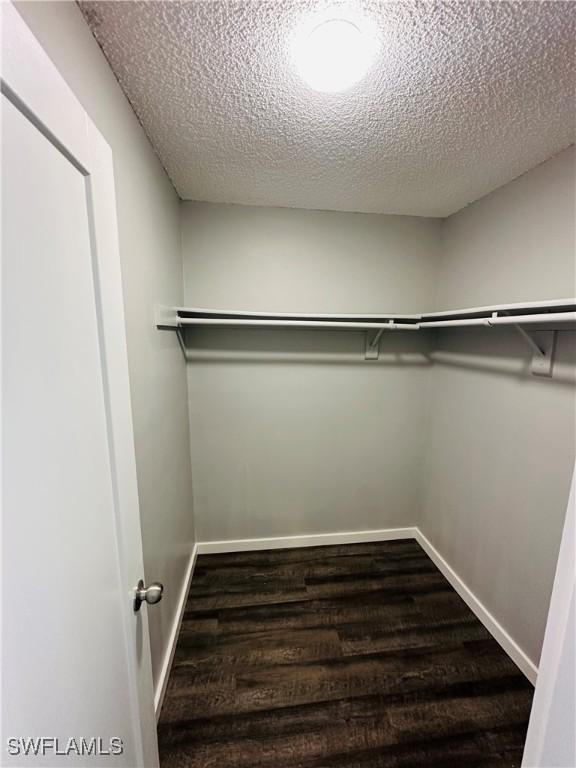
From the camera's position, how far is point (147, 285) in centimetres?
123

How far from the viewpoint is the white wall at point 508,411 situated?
132cm

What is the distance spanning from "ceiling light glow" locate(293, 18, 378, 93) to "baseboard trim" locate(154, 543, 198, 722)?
228 cm

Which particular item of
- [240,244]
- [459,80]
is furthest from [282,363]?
[459,80]

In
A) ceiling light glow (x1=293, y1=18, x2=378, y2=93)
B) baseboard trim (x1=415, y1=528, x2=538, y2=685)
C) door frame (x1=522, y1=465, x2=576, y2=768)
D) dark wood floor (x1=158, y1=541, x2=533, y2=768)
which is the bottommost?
dark wood floor (x1=158, y1=541, x2=533, y2=768)

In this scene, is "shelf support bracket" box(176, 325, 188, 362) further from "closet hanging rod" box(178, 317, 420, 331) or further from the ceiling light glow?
the ceiling light glow

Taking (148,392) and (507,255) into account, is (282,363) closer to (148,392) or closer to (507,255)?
(148,392)

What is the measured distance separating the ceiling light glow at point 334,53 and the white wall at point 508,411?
1.04 m

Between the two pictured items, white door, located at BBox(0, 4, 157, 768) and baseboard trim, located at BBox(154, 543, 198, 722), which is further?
Answer: baseboard trim, located at BBox(154, 543, 198, 722)

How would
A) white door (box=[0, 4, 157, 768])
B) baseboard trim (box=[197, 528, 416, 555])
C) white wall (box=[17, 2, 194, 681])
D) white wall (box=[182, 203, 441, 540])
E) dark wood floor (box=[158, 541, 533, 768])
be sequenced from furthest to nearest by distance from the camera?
baseboard trim (box=[197, 528, 416, 555])
white wall (box=[182, 203, 441, 540])
dark wood floor (box=[158, 541, 533, 768])
white wall (box=[17, 2, 194, 681])
white door (box=[0, 4, 157, 768])

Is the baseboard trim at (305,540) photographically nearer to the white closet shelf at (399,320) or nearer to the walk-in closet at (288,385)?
the walk-in closet at (288,385)

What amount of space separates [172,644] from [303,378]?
1582mm

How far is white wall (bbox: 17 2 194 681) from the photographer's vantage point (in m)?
0.74

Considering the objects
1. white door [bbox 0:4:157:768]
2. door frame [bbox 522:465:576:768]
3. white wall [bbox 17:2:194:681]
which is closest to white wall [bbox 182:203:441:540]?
white wall [bbox 17:2:194:681]

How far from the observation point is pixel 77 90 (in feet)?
2.43
